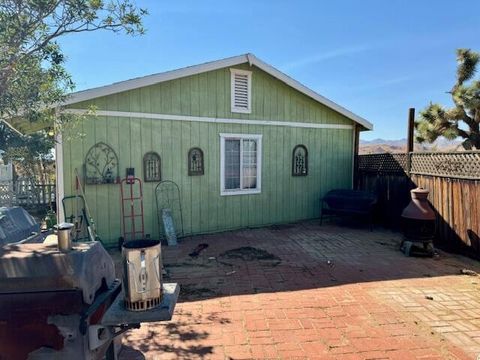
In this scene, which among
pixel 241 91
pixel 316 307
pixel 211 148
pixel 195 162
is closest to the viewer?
pixel 316 307

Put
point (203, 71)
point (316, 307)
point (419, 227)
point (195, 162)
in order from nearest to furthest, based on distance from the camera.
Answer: point (316, 307), point (419, 227), point (203, 71), point (195, 162)

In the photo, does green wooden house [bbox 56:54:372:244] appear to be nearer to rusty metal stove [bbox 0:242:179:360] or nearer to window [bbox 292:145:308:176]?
window [bbox 292:145:308:176]

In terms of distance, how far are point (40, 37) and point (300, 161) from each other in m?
6.95

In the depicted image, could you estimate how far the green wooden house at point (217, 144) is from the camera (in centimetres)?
650

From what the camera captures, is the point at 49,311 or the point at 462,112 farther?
the point at 462,112

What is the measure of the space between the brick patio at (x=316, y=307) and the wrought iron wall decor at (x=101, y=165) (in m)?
1.97

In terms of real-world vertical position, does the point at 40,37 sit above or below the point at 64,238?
above

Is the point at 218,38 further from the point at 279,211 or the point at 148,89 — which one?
the point at 279,211

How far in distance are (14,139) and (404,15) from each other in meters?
15.6

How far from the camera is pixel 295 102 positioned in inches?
346

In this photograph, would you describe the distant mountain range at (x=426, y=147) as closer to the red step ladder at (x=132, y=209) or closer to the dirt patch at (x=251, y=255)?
the dirt patch at (x=251, y=255)

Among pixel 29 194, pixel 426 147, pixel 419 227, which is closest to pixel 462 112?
pixel 426 147

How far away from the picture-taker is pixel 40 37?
3.21 m

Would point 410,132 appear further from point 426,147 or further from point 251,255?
point 426,147
